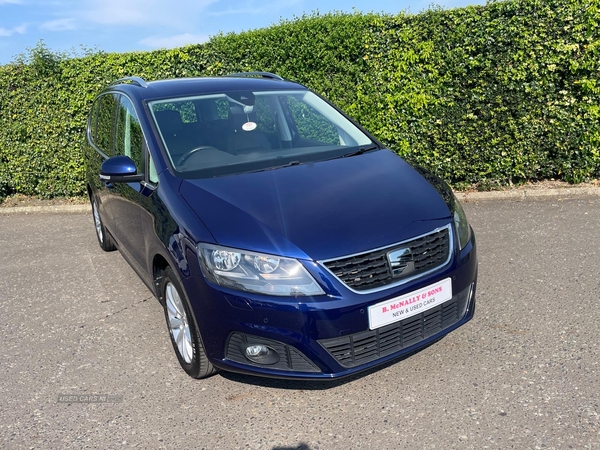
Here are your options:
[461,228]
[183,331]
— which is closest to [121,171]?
[183,331]

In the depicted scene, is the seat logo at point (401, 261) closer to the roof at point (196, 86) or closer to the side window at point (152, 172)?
the side window at point (152, 172)

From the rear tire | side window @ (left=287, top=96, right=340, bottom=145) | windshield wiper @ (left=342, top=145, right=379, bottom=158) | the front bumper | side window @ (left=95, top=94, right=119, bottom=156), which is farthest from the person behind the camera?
the rear tire

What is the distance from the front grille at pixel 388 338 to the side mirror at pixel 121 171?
1810 millimetres

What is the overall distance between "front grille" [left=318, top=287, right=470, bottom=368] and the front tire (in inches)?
30.7

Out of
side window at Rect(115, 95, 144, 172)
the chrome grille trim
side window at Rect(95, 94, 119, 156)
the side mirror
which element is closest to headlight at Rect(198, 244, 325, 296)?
the chrome grille trim

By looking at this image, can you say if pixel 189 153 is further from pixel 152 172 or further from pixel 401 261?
pixel 401 261

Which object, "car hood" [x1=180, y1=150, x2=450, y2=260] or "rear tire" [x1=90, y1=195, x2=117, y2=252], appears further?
"rear tire" [x1=90, y1=195, x2=117, y2=252]

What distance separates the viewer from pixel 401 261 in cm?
293

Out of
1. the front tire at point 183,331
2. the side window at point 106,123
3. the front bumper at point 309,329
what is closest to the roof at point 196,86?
the side window at point 106,123

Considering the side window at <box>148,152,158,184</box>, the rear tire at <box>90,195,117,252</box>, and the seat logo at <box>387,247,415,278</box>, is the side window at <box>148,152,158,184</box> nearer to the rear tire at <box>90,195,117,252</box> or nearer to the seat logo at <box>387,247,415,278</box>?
the seat logo at <box>387,247,415,278</box>

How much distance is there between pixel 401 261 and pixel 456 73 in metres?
4.72

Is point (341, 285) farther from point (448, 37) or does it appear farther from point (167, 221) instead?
point (448, 37)

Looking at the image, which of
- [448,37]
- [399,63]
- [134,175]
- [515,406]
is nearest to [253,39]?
[399,63]

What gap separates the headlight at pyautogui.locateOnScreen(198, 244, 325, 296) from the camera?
279 cm
